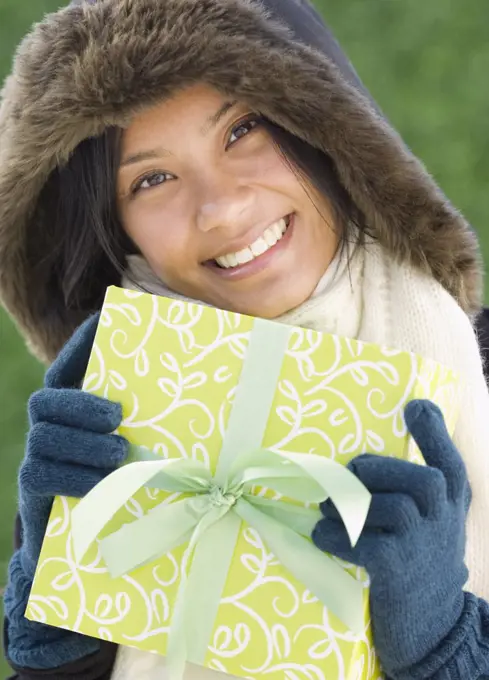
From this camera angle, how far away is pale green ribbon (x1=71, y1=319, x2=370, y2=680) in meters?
0.72

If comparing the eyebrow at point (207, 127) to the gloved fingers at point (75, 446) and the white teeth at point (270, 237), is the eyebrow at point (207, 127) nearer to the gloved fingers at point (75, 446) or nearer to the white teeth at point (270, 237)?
the white teeth at point (270, 237)

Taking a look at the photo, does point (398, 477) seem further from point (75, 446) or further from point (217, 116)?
point (217, 116)

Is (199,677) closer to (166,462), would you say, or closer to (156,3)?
(166,462)

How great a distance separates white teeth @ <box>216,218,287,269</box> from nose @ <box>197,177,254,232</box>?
3 cm

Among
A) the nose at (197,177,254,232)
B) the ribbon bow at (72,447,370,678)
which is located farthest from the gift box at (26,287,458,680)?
the nose at (197,177,254,232)

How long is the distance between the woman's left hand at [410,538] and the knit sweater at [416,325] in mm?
182

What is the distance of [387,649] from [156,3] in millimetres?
728

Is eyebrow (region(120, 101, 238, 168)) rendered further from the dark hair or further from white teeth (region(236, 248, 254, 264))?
white teeth (region(236, 248, 254, 264))

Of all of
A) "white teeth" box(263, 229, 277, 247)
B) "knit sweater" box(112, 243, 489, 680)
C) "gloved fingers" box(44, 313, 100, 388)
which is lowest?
"gloved fingers" box(44, 313, 100, 388)

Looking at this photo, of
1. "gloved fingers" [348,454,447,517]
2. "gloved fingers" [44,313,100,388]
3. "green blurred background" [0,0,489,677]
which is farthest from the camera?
"green blurred background" [0,0,489,677]

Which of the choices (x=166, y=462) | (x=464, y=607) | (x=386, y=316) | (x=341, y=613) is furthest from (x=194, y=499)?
(x=386, y=316)

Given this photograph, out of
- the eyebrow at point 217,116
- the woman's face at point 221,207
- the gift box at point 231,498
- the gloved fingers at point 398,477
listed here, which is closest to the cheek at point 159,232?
the woman's face at point 221,207

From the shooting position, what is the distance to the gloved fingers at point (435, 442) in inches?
28.2

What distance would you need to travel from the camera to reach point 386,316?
1049 millimetres
